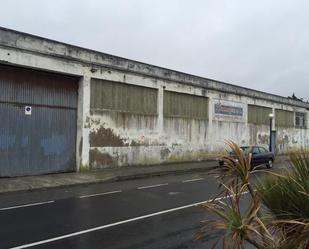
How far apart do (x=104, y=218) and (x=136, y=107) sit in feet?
50.4

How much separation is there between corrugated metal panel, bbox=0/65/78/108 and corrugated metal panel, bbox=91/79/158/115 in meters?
1.25

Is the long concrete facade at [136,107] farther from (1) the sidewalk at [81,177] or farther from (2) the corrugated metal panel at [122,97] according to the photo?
(1) the sidewalk at [81,177]

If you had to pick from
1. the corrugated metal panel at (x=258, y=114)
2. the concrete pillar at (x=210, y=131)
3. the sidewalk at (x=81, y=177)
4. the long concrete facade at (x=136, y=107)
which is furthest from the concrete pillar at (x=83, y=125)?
the corrugated metal panel at (x=258, y=114)

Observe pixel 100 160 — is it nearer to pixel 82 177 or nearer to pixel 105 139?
pixel 105 139

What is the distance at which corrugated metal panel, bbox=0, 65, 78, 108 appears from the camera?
1847 centimetres

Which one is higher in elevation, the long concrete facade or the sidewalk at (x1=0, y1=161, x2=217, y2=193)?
the long concrete facade

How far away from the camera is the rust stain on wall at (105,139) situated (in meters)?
22.1

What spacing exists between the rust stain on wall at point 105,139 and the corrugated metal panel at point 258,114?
16271 millimetres

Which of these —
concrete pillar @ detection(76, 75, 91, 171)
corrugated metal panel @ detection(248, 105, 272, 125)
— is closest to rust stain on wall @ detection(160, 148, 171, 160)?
concrete pillar @ detection(76, 75, 91, 171)

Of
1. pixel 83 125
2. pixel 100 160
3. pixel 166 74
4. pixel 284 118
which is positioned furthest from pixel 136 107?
pixel 284 118

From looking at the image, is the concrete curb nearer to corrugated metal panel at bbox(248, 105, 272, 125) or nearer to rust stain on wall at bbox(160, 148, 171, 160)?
rust stain on wall at bbox(160, 148, 171, 160)

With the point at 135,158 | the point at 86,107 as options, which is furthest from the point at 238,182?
the point at 135,158

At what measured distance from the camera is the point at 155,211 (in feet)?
36.0

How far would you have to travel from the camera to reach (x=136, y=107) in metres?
25.0
